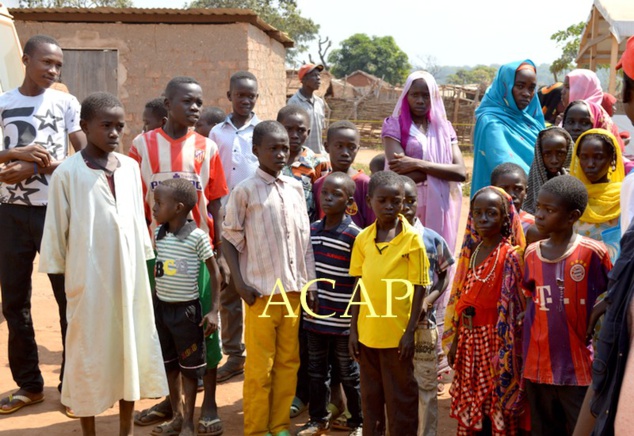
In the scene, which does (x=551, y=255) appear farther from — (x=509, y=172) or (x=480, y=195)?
(x=509, y=172)

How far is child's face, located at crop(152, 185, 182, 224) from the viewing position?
390 centimetres

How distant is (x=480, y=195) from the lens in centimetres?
354

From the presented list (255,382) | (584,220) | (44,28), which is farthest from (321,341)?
(44,28)

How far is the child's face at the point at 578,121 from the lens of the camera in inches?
174

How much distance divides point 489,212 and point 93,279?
1927 millimetres

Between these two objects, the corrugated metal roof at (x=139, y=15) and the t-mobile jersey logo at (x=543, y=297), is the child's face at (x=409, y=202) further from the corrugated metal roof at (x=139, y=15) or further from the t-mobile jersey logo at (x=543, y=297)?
the corrugated metal roof at (x=139, y=15)

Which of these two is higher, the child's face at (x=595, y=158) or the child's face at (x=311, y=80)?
the child's face at (x=311, y=80)

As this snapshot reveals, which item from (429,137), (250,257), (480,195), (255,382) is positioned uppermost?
(429,137)

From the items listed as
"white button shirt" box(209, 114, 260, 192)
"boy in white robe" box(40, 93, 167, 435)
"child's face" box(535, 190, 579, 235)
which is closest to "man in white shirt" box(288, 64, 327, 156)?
"white button shirt" box(209, 114, 260, 192)

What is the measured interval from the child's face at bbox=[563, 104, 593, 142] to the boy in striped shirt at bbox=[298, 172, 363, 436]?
1471 millimetres

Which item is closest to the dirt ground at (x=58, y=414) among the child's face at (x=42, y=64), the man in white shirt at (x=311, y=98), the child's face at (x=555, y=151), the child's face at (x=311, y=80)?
the child's face at (x=555, y=151)

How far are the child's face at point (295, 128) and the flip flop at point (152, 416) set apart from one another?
172 centimetres

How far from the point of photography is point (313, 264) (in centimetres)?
395

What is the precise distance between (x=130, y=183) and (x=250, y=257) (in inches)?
28.5
